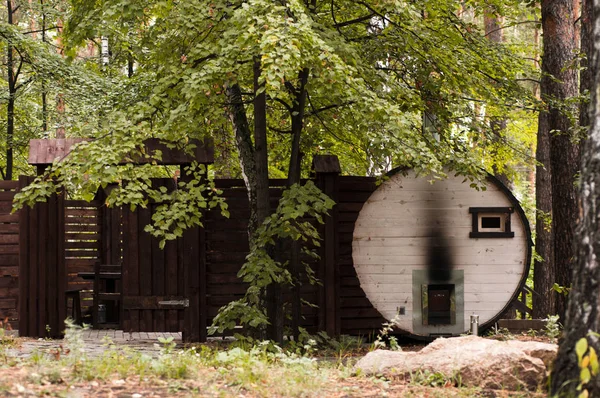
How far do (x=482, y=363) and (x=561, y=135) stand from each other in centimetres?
581

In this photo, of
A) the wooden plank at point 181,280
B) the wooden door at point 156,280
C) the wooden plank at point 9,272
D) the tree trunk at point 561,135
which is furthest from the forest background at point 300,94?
the wooden plank at point 9,272

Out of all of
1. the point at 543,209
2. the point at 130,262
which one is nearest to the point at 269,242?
the point at 130,262

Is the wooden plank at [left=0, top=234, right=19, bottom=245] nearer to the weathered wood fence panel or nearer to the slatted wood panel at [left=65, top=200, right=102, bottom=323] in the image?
the weathered wood fence panel

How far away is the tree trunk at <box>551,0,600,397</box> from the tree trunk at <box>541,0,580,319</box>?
235 inches

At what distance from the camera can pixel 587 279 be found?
4.85m

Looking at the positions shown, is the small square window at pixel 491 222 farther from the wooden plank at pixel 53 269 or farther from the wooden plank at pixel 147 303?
the wooden plank at pixel 53 269

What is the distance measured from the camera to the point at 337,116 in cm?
1203

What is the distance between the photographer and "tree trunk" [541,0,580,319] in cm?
1107

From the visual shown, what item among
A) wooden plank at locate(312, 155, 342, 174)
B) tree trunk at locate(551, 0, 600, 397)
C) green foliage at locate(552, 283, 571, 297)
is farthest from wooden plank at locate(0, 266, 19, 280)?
tree trunk at locate(551, 0, 600, 397)

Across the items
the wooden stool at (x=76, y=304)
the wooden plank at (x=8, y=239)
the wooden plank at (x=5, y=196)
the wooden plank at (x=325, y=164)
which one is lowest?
the wooden stool at (x=76, y=304)

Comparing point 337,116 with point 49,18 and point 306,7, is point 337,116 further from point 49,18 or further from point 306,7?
point 49,18

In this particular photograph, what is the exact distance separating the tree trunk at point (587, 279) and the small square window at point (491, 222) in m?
7.20

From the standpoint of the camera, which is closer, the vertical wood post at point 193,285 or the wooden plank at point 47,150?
the vertical wood post at point 193,285

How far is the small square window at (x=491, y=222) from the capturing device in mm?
12148
